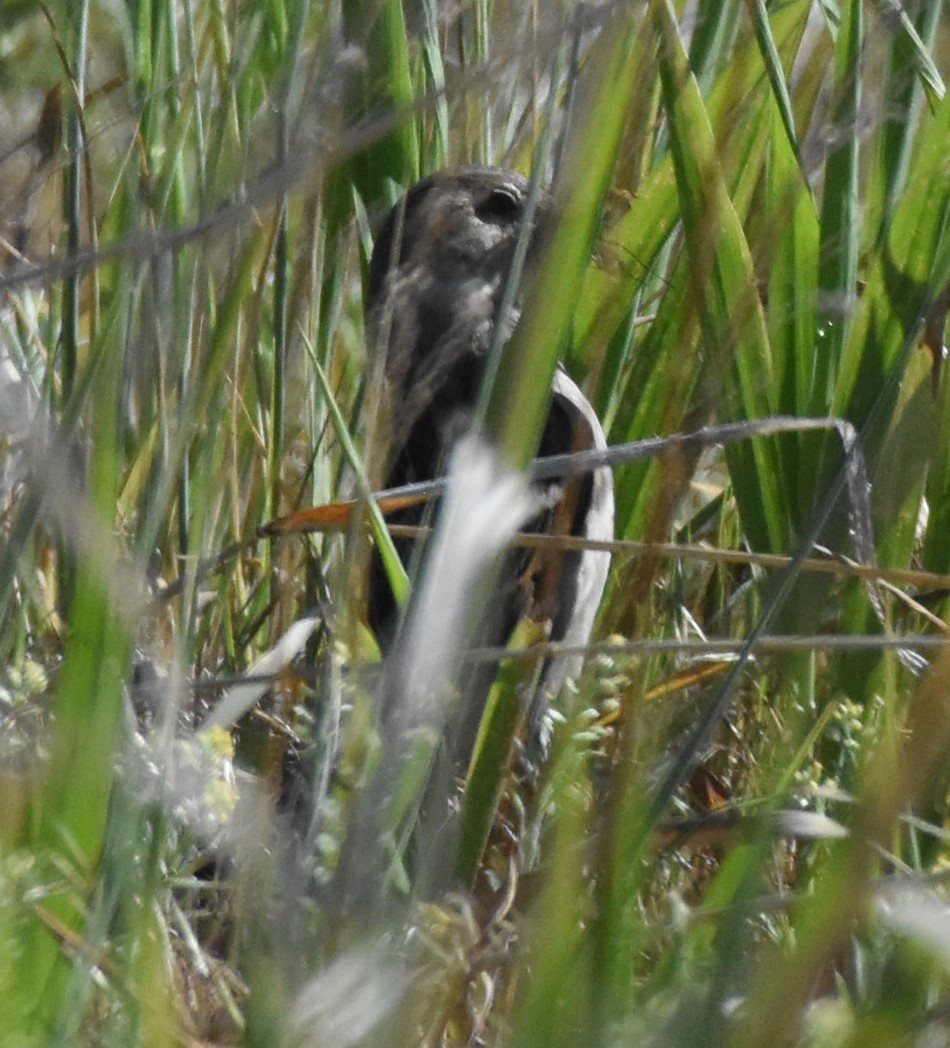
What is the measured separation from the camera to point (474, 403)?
136cm

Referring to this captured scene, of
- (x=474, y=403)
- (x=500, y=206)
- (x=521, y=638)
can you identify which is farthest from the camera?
(x=500, y=206)

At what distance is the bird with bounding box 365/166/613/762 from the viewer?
1.35m

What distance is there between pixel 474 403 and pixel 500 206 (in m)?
0.98

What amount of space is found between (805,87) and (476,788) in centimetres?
97

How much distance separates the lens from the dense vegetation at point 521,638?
750mm

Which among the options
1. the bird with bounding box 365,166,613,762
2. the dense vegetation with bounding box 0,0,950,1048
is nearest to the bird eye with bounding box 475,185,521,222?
the bird with bounding box 365,166,613,762

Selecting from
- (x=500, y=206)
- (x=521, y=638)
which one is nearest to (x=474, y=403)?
(x=521, y=638)

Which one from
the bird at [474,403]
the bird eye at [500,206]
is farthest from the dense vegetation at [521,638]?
the bird eye at [500,206]

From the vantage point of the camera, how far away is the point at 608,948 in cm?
73

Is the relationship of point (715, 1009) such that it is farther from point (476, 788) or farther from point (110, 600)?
point (476, 788)

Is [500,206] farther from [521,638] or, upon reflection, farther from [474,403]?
[521,638]

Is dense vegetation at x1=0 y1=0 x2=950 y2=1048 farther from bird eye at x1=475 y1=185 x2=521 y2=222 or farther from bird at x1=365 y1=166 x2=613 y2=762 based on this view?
bird eye at x1=475 y1=185 x2=521 y2=222

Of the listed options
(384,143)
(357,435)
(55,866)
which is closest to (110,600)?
(55,866)

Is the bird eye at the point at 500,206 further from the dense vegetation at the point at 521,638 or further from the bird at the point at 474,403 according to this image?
the dense vegetation at the point at 521,638
